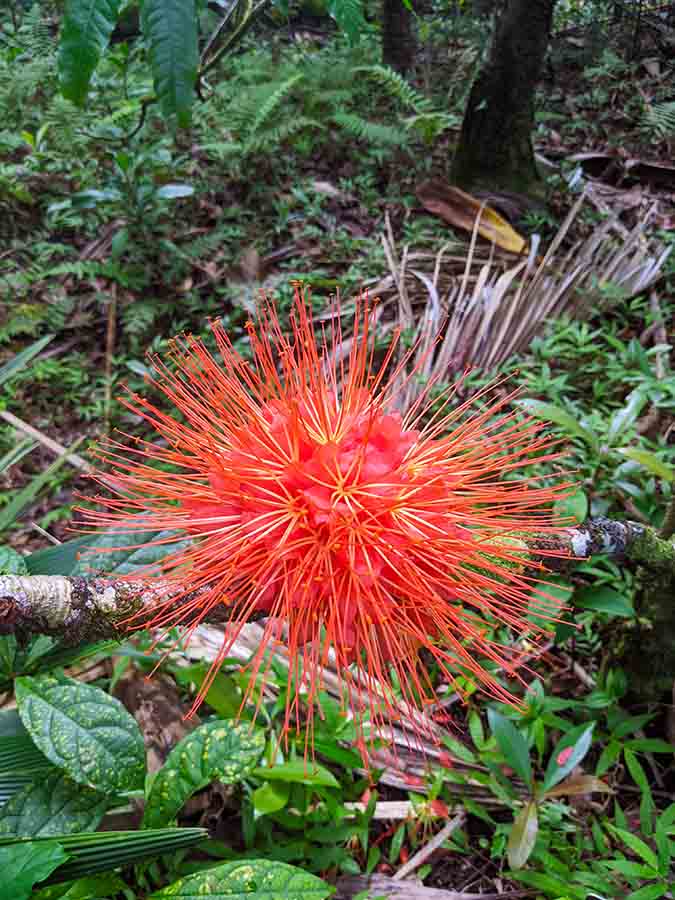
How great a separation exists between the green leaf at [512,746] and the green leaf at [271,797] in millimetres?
537

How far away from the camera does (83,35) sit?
1.58m

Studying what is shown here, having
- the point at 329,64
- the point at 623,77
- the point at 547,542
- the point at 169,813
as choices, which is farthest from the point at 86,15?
the point at 623,77

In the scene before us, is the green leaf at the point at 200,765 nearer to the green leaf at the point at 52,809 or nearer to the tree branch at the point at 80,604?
the green leaf at the point at 52,809

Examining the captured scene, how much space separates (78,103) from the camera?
170 cm

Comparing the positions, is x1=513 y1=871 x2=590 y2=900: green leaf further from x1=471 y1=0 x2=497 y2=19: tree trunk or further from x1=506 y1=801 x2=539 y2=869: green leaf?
x1=471 y1=0 x2=497 y2=19: tree trunk

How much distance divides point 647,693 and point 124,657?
1.48 metres

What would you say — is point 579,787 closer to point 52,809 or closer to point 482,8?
point 52,809

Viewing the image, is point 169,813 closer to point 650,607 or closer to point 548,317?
point 650,607

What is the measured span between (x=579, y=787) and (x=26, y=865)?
130 cm

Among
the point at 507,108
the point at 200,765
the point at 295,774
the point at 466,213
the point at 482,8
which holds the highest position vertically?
the point at 482,8

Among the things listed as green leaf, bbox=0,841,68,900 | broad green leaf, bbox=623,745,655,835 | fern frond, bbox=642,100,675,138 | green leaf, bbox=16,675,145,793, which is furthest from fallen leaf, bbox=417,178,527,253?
green leaf, bbox=0,841,68,900

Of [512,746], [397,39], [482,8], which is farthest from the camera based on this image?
[482,8]

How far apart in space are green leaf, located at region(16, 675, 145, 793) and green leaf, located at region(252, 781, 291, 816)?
0.35m

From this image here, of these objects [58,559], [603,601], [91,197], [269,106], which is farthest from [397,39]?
[58,559]
